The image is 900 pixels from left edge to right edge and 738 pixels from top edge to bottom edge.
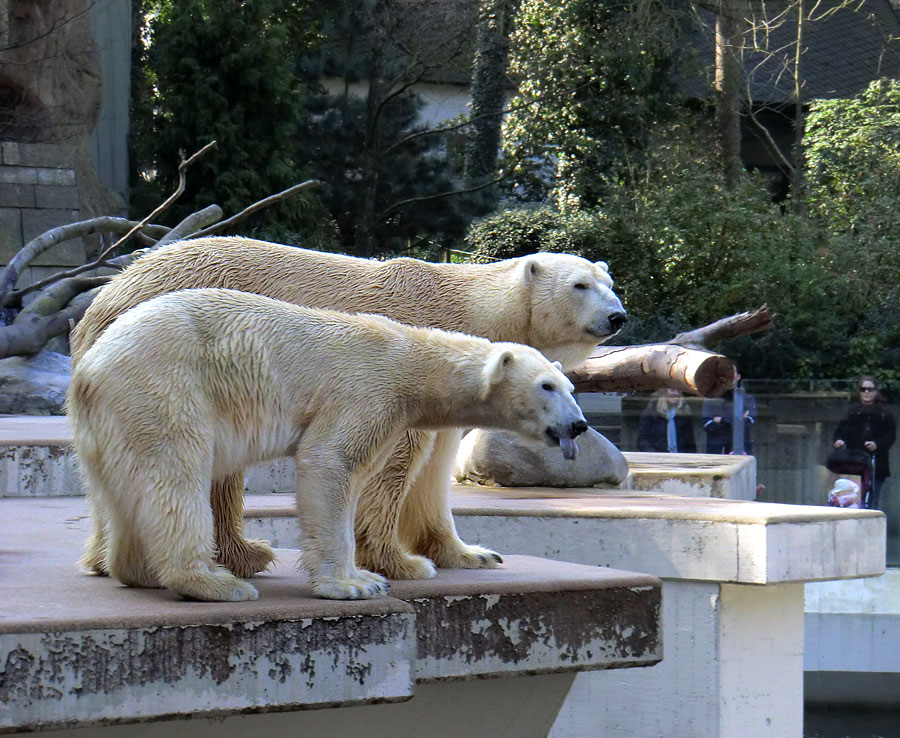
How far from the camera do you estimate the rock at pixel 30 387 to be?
30.5 ft

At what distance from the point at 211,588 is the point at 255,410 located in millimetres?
431

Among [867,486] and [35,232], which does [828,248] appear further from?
[35,232]

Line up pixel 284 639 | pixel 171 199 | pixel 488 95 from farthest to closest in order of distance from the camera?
pixel 488 95 → pixel 171 199 → pixel 284 639

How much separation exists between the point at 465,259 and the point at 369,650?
661 inches

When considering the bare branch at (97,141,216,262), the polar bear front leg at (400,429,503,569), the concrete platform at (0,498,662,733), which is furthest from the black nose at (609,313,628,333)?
the bare branch at (97,141,216,262)

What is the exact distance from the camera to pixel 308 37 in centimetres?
2216

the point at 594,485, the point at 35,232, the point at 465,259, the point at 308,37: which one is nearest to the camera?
the point at 594,485

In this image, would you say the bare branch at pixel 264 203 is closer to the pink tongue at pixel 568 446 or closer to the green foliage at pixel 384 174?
the pink tongue at pixel 568 446

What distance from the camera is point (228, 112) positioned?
18031mm

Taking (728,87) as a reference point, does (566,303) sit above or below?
below

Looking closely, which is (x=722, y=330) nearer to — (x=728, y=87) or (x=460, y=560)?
(x=460, y=560)

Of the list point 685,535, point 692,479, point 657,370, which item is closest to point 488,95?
point 657,370

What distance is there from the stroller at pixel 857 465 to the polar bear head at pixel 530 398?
22.8ft

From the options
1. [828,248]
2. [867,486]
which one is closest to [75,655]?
[867,486]
